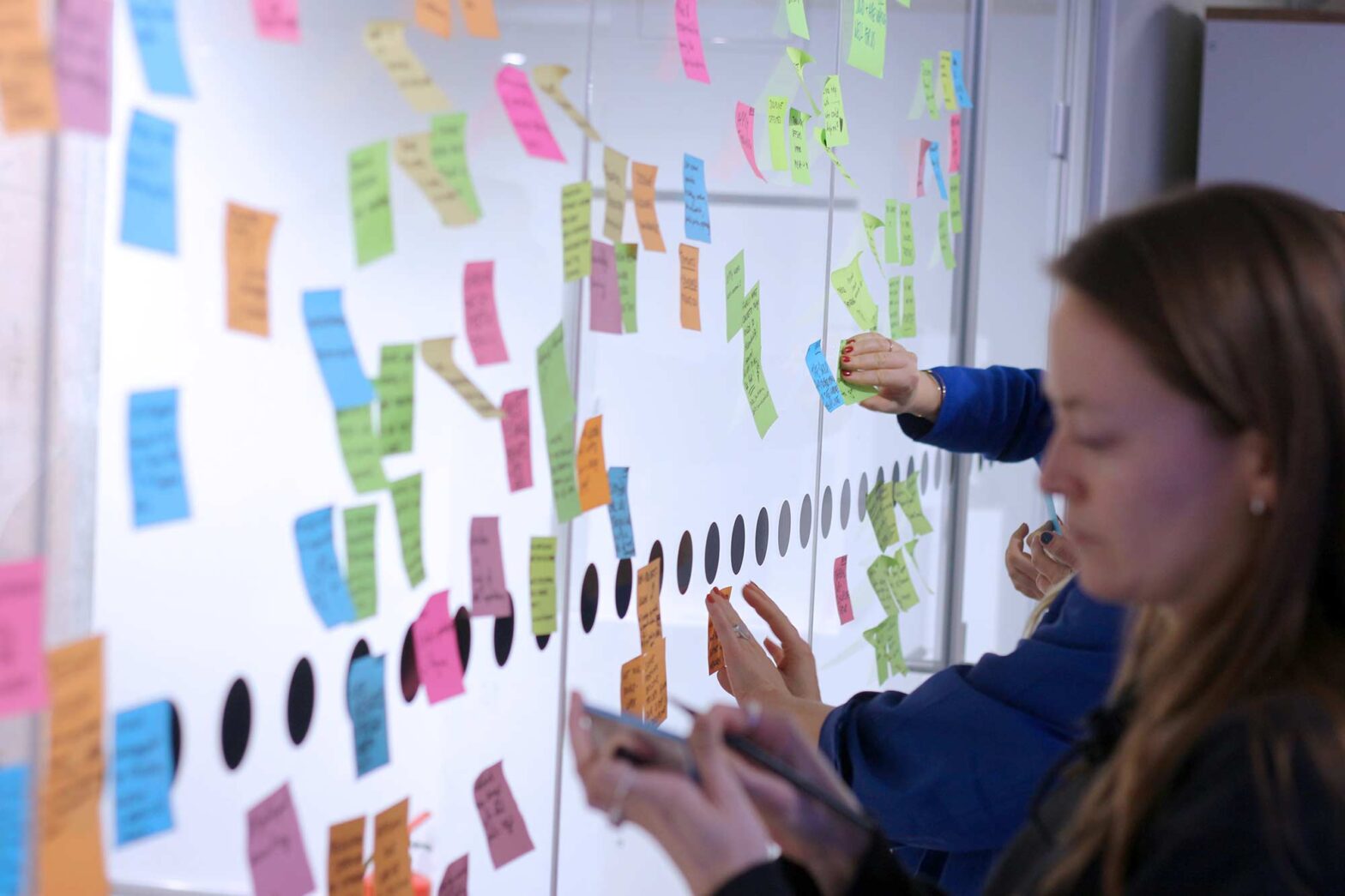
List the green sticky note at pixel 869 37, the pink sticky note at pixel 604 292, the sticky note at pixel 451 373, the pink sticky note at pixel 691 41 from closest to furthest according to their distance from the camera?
the sticky note at pixel 451 373 < the pink sticky note at pixel 604 292 < the pink sticky note at pixel 691 41 < the green sticky note at pixel 869 37

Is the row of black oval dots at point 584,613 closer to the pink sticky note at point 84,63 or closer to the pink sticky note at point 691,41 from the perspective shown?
the pink sticky note at point 84,63

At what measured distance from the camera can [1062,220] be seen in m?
3.39

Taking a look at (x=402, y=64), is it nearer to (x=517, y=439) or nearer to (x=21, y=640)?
(x=517, y=439)

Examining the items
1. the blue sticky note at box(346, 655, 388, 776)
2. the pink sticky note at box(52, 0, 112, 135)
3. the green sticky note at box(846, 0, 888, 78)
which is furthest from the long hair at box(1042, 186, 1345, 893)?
the green sticky note at box(846, 0, 888, 78)

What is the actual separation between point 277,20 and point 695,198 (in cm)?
69

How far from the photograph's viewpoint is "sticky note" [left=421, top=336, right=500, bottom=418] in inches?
45.2

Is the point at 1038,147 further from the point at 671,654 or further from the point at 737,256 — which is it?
the point at 671,654

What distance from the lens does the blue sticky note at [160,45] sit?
0.85 metres

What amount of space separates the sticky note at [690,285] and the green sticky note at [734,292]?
0.08 metres

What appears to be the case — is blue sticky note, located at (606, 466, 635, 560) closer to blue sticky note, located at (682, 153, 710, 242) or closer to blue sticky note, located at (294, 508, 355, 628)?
blue sticky note, located at (682, 153, 710, 242)

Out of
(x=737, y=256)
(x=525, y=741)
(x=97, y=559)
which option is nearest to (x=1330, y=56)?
(x=737, y=256)

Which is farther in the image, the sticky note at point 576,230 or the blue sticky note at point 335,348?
the sticky note at point 576,230

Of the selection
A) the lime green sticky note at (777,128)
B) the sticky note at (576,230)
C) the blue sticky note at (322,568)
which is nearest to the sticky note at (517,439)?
the sticky note at (576,230)

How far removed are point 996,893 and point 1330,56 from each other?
358 centimetres
